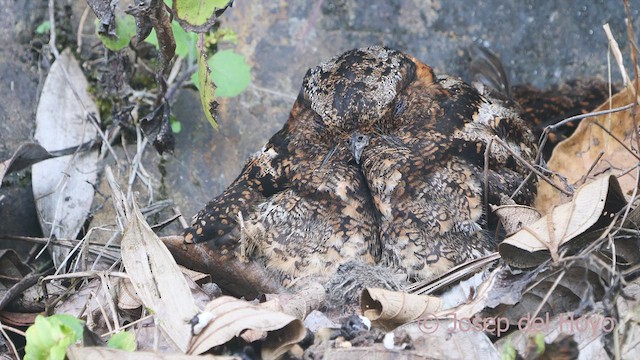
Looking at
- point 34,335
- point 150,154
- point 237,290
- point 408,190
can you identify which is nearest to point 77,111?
point 150,154

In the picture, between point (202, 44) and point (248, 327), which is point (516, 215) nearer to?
point (248, 327)

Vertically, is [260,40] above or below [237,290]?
above

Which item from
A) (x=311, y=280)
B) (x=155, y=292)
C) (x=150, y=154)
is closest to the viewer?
(x=155, y=292)

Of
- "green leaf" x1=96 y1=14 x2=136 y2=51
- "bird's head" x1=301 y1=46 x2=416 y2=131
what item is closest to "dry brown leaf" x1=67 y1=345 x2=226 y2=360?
"bird's head" x1=301 y1=46 x2=416 y2=131

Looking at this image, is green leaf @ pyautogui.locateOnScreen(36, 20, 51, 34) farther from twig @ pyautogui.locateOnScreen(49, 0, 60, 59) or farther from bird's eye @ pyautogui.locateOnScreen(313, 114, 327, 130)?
bird's eye @ pyautogui.locateOnScreen(313, 114, 327, 130)

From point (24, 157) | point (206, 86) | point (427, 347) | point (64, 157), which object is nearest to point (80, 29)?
point (64, 157)

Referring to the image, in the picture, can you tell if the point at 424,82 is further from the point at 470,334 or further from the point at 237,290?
the point at 470,334
